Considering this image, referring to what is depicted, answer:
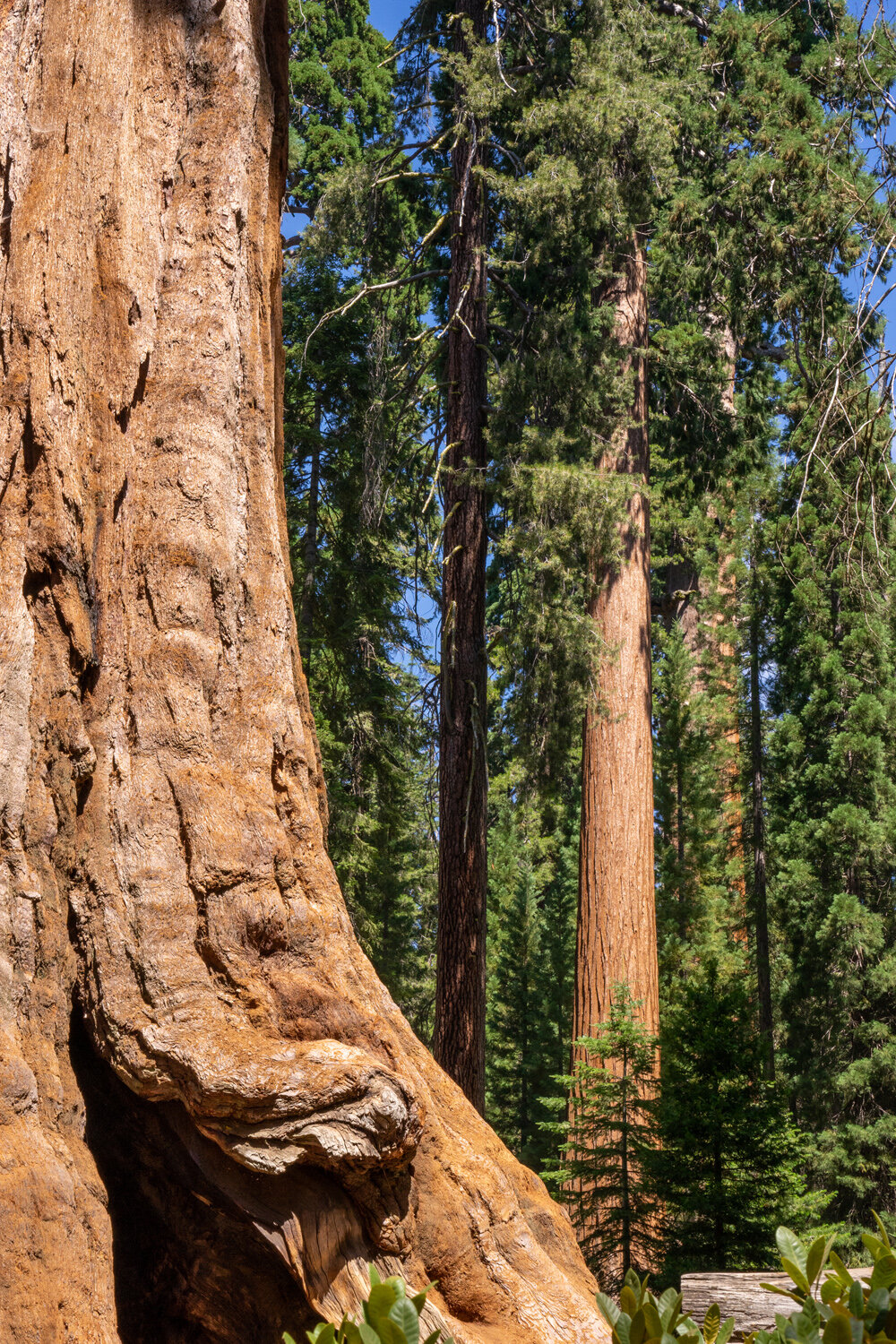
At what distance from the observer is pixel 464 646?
9.78 m

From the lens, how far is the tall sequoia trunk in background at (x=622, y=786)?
9.27 m

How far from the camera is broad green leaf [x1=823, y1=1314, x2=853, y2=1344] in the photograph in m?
2.21

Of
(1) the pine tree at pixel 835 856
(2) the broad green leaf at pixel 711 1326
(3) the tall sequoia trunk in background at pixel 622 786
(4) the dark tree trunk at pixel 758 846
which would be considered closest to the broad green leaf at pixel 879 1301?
(2) the broad green leaf at pixel 711 1326

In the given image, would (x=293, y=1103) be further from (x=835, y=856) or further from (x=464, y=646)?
(x=835, y=856)

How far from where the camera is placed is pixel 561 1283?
9.67 ft

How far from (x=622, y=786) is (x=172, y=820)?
23.7 feet

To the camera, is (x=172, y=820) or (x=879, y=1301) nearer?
(x=879, y=1301)

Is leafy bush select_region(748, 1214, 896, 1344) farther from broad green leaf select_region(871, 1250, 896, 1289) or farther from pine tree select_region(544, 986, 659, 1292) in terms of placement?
pine tree select_region(544, 986, 659, 1292)

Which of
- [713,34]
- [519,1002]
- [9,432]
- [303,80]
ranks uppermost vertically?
[303,80]

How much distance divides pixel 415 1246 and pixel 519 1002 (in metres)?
13.9

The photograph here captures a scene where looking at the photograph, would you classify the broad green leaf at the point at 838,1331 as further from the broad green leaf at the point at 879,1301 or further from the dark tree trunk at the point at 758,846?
the dark tree trunk at the point at 758,846

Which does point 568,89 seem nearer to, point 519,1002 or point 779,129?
point 779,129

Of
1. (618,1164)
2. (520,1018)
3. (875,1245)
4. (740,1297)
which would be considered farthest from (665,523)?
(875,1245)

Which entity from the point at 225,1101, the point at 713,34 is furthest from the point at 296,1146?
the point at 713,34
